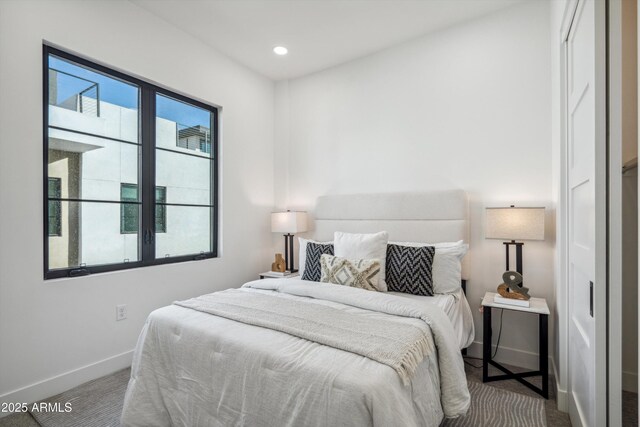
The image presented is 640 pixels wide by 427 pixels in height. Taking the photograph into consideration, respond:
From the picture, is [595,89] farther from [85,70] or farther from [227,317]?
[85,70]

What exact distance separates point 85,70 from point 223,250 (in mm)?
1897

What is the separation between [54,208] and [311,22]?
2487mm

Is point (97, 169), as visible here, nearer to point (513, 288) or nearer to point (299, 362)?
point (299, 362)

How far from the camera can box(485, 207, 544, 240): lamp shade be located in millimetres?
2336

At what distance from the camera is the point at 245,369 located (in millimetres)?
1444

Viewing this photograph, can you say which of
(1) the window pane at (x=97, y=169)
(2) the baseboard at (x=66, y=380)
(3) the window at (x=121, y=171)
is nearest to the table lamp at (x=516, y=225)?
(3) the window at (x=121, y=171)

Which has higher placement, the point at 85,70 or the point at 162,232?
the point at 85,70

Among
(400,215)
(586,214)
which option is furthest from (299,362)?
(400,215)

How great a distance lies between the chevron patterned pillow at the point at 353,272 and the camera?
2.48m

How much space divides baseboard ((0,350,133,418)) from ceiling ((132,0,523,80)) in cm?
284

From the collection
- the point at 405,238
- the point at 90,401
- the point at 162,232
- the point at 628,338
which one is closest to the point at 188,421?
the point at 90,401

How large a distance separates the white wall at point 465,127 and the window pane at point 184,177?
116 cm

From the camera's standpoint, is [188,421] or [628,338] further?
[628,338]

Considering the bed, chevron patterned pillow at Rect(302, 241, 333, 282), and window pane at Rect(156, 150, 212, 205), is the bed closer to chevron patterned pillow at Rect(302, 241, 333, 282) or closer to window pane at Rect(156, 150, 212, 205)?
chevron patterned pillow at Rect(302, 241, 333, 282)
